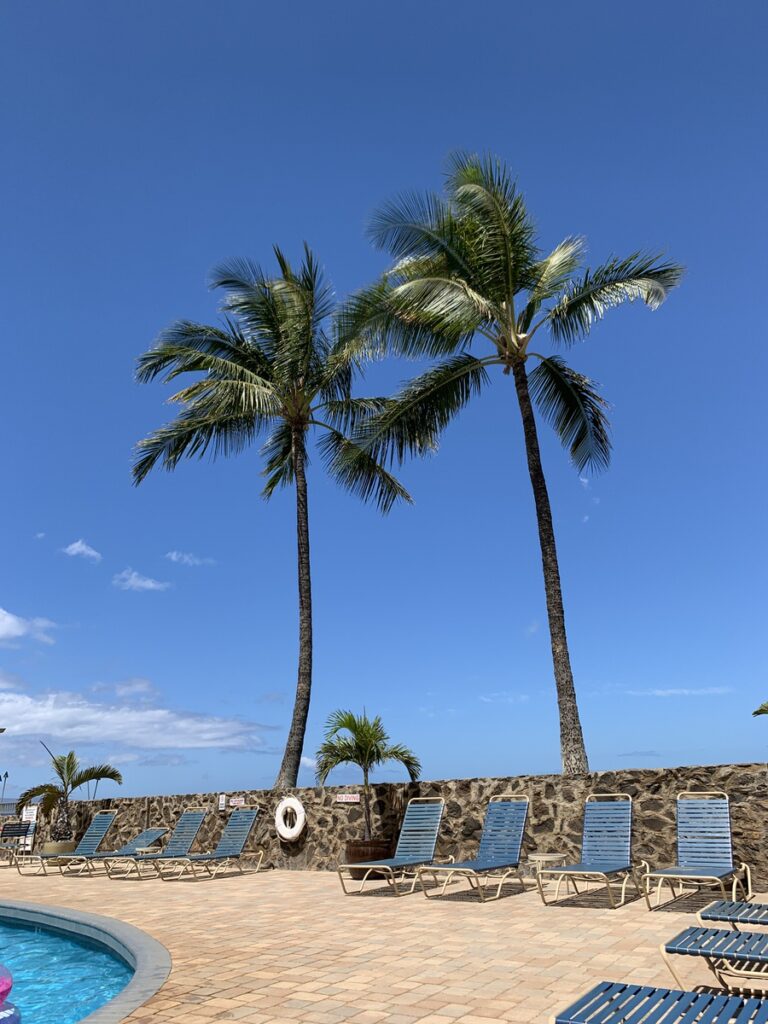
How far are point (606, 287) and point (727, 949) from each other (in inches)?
467

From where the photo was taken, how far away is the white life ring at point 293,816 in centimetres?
1372

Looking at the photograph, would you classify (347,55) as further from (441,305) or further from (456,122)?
(441,305)

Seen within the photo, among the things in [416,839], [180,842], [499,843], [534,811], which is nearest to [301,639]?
[180,842]

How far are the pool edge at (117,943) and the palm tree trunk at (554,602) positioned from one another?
6111mm

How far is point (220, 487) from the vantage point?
2311 centimetres

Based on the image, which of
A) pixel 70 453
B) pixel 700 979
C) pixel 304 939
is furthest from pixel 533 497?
pixel 70 453

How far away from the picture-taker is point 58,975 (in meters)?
7.73

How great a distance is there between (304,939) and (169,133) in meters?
16.3

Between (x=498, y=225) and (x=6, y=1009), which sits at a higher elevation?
(x=498, y=225)

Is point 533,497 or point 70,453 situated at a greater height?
point 70,453

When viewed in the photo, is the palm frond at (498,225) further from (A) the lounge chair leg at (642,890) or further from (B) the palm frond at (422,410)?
(A) the lounge chair leg at (642,890)

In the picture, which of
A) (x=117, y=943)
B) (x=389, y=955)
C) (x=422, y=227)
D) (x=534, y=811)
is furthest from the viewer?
(x=422, y=227)

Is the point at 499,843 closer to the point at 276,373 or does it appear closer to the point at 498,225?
the point at 498,225

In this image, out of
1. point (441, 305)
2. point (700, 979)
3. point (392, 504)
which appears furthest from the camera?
point (392, 504)
